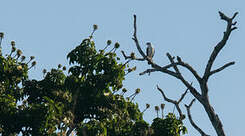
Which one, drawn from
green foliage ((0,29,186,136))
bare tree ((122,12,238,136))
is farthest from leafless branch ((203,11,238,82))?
green foliage ((0,29,186,136))

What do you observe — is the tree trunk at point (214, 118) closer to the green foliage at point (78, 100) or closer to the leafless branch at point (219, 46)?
the leafless branch at point (219, 46)

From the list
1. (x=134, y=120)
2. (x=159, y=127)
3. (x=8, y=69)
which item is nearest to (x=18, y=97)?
(x=8, y=69)

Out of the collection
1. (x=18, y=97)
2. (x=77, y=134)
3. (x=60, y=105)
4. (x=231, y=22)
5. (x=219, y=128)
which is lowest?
(x=219, y=128)

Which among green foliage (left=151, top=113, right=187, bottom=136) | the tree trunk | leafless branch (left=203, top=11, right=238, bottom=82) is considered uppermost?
green foliage (left=151, top=113, right=187, bottom=136)

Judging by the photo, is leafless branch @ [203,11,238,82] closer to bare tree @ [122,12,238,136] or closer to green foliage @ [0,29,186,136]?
bare tree @ [122,12,238,136]

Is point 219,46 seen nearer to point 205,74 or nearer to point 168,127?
point 205,74

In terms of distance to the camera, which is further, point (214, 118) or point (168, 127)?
point (168, 127)

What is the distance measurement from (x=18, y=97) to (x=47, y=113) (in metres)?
4.33

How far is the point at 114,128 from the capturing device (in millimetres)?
22562

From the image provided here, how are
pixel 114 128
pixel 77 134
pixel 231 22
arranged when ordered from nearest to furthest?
pixel 231 22 → pixel 77 134 → pixel 114 128

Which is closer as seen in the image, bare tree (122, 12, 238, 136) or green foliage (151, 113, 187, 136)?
bare tree (122, 12, 238, 136)

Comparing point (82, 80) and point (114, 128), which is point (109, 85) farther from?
point (114, 128)

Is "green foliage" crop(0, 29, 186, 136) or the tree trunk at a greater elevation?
"green foliage" crop(0, 29, 186, 136)

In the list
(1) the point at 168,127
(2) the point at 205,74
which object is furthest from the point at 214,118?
(1) the point at 168,127
